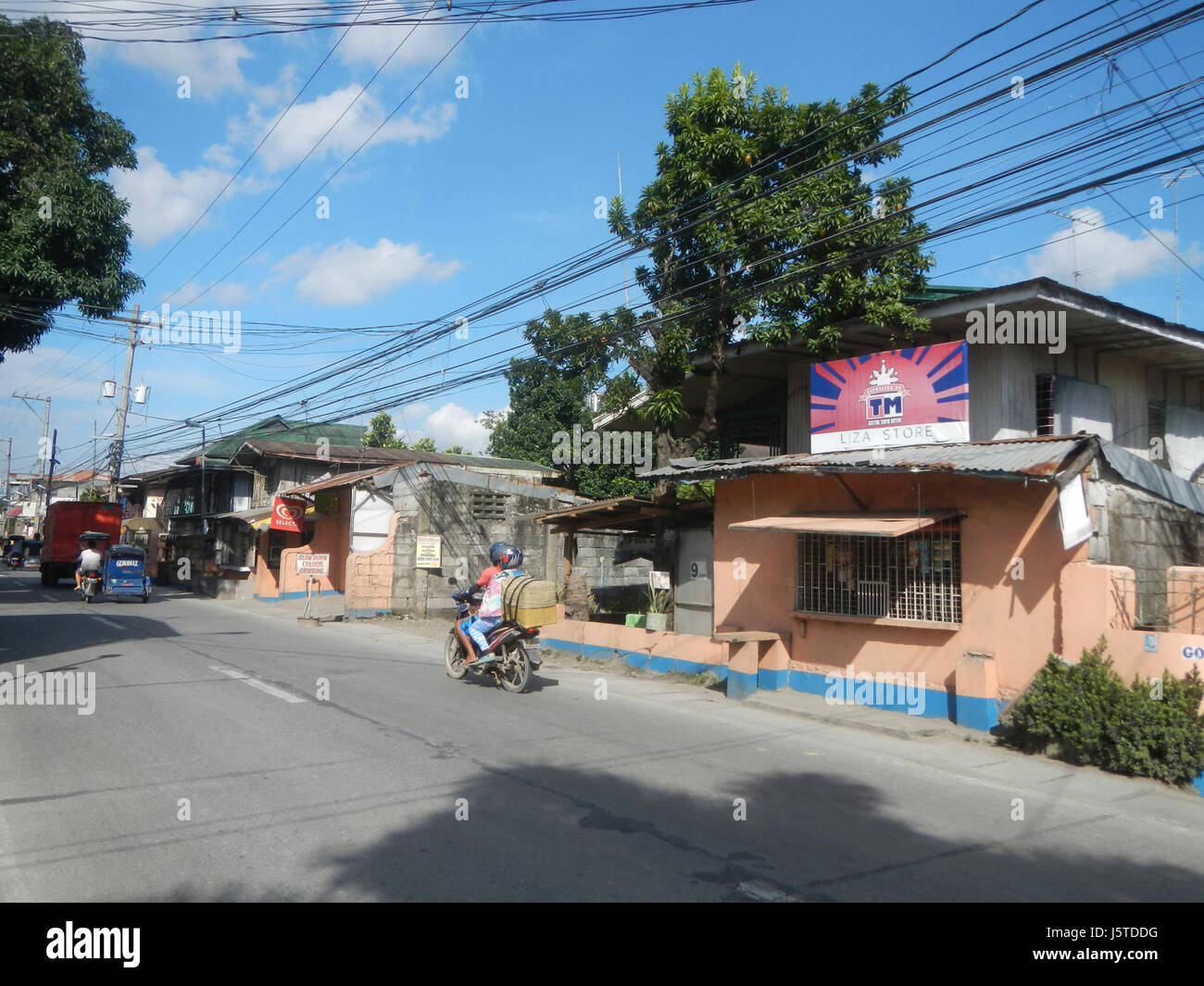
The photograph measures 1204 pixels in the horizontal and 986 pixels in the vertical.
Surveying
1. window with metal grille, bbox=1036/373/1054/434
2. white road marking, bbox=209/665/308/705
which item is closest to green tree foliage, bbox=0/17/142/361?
white road marking, bbox=209/665/308/705

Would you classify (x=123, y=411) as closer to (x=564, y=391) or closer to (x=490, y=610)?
(x=564, y=391)

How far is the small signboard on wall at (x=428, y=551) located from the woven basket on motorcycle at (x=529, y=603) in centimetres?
1199

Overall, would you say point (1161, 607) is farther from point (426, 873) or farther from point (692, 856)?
point (426, 873)

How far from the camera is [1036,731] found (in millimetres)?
8797

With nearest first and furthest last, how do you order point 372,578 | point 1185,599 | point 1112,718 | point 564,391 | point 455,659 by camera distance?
1. point 1112,718
2. point 1185,599
3. point 455,659
4. point 372,578
5. point 564,391

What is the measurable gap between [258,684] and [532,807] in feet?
21.8

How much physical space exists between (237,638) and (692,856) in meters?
14.5

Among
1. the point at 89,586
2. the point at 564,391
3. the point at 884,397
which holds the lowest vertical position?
the point at 89,586

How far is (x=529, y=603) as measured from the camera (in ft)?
38.0

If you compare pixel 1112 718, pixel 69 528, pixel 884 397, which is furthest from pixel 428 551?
pixel 69 528

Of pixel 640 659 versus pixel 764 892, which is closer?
pixel 764 892

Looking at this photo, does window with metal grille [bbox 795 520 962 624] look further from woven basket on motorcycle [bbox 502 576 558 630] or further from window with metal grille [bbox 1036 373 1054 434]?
woven basket on motorcycle [bbox 502 576 558 630]

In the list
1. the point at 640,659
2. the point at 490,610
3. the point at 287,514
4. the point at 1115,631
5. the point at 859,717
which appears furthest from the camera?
the point at 287,514

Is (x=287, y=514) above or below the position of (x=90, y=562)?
above
